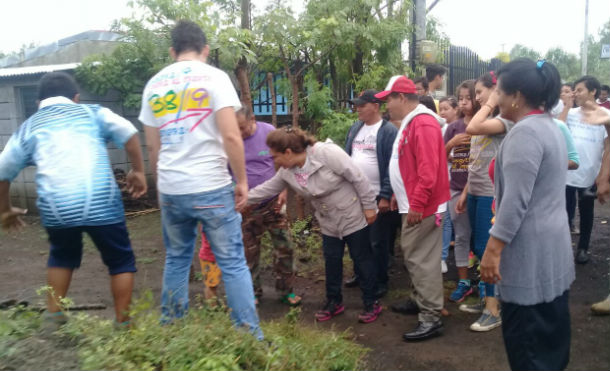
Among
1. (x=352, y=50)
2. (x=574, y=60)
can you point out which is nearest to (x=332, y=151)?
(x=352, y=50)

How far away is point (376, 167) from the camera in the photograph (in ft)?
15.2

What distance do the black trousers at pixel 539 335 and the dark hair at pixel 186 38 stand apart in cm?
239

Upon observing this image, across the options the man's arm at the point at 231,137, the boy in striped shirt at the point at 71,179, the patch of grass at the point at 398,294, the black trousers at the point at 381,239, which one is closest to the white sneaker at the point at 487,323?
the patch of grass at the point at 398,294

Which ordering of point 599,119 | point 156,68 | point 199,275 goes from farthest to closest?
point 156,68, point 199,275, point 599,119

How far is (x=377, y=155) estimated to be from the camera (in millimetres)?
4605

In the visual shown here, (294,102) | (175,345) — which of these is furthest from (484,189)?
(294,102)

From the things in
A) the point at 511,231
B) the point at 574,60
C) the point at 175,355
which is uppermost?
the point at 574,60

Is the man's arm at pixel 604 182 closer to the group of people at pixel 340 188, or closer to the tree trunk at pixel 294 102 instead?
the group of people at pixel 340 188

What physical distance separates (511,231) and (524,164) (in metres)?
0.31

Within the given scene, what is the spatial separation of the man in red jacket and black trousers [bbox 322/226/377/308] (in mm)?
408

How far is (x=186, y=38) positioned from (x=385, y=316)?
279cm

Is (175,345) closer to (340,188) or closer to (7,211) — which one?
(7,211)

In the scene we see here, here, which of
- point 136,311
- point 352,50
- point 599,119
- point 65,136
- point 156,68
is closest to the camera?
point 136,311

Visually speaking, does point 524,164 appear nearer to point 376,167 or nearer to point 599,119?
point 599,119
